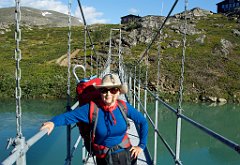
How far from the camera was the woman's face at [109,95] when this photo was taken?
5.50 ft

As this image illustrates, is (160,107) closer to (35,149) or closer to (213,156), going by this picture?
(213,156)

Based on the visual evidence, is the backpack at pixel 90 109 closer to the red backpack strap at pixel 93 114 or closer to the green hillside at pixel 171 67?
the red backpack strap at pixel 93 114

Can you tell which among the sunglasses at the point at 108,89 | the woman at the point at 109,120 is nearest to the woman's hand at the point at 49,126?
the woman at the point at 109,120

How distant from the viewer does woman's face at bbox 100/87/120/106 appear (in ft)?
5.50

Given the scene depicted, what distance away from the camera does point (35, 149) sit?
35.0ft

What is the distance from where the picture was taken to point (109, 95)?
1.68 meters

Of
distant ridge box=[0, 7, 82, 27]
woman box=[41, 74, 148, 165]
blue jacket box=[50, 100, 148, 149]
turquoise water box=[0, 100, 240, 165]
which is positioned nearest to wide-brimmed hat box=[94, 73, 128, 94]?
woman box=[41, 74, 148, 165]

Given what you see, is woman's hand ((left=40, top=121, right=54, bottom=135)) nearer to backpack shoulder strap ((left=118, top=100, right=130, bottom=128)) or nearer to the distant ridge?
backpack shoulder strap ((left=118, top=100, right=130, bottom=128))

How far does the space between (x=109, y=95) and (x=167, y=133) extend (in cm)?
1162

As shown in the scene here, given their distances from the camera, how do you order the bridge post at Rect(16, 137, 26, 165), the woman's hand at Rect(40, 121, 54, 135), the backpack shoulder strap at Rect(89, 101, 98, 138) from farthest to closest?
the backpack shoulder strap at Rect(89, 101, 98, 138)
the woman's hand at Rect(40, 121, 54, 135)
the bridge post at Rect(16, 137, 26, 165)

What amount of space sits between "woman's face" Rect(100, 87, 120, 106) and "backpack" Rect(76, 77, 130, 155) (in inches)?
2.1

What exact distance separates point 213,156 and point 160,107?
21.7 feet

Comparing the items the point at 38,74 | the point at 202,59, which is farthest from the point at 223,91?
the point at 38,74

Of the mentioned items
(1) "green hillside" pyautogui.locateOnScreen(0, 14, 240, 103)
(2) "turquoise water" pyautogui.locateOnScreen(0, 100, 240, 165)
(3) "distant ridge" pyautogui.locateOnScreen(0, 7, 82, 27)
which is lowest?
(2) "turquoise water" pyautogui.locateOnScreen(0, 100, 240, 165)
